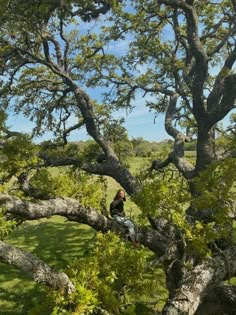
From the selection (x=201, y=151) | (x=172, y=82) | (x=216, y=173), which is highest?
(x=172, y=82)

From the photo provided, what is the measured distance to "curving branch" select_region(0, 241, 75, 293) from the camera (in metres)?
7.82

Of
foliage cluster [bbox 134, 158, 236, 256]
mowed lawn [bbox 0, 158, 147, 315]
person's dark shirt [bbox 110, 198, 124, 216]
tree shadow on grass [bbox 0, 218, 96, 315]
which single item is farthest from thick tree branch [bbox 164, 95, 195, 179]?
tree shadow on grass [bbox 0, 218, 96, 315]

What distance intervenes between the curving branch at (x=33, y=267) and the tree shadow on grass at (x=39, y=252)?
65 centimetres

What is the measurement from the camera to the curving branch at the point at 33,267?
7.82 meters

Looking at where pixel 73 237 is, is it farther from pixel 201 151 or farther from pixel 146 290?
pixel 146 290

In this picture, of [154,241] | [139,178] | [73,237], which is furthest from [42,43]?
[73,237]

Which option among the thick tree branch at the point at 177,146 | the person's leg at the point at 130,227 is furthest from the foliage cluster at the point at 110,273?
the thick tree branch at the point at 177,146

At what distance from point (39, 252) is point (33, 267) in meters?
A: 13.3

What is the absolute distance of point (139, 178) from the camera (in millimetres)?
15992

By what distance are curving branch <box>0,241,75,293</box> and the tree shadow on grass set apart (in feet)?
2.13

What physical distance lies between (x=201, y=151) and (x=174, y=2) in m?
5.97

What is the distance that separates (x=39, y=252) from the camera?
2089cm

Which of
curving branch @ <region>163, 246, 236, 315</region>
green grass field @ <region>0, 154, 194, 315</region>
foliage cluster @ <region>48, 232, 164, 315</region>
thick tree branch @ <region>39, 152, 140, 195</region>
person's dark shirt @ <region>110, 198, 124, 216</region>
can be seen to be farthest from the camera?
A: thick tree branch @ <region>39, 152, 140, 195</region>

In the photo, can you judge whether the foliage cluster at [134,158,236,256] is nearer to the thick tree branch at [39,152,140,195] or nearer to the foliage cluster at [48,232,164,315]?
the foliage cluster at [48,232,164,315]
